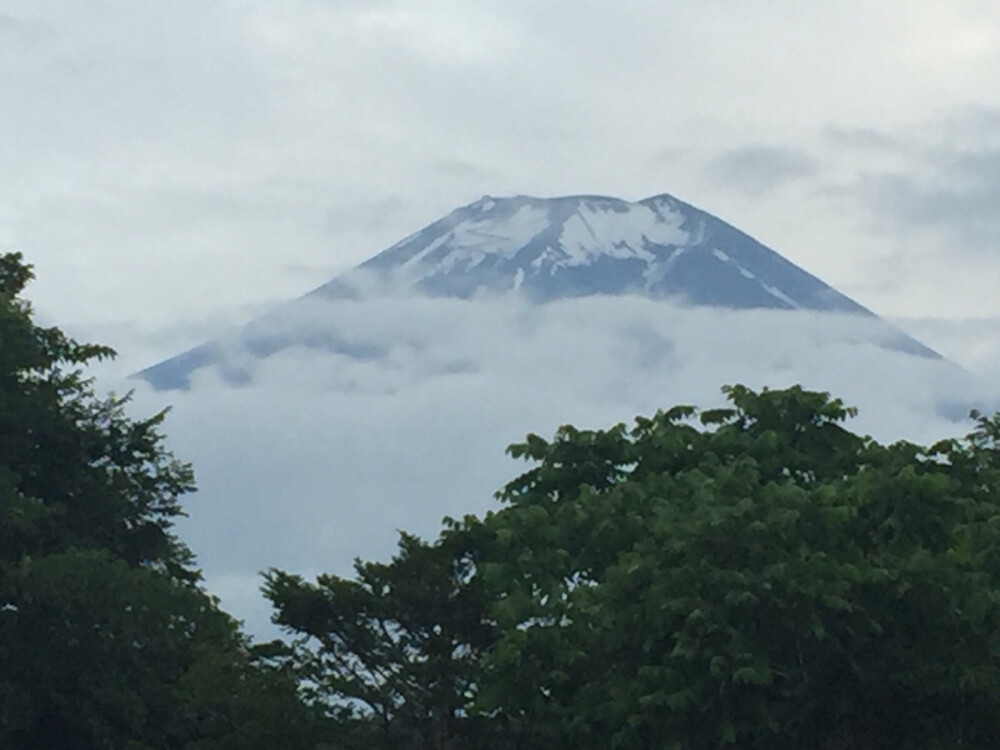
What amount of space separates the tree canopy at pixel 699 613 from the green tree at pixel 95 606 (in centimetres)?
162

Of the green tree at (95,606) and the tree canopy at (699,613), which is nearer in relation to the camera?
the tree canopy at (699,613)

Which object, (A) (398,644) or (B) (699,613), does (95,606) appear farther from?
(B) (699,613)

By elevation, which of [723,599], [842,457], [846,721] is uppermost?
[842,457]

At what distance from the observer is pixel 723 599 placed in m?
25.4

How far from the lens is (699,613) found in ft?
81.1

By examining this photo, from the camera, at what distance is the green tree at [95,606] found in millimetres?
31453

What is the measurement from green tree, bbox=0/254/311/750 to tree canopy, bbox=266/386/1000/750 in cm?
162

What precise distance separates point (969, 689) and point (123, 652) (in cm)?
1611

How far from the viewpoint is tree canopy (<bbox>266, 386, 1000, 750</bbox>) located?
998 inches

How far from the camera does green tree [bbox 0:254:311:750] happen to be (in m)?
31.5

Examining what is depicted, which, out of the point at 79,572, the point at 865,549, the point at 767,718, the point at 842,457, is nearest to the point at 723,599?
the point at 767,718

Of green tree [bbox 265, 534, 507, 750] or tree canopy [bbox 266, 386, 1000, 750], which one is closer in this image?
tree canopy [bbox 266, 386, 1000, 750]

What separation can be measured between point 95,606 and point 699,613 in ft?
43.0

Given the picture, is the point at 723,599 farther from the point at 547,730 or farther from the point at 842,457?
the point at 842,457
